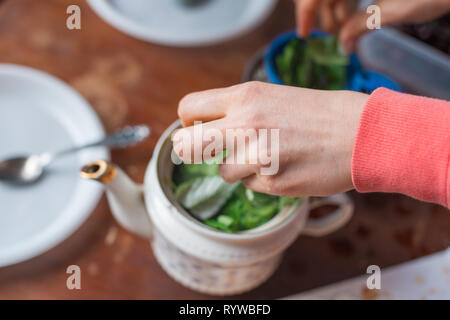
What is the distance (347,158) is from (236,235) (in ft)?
0.34

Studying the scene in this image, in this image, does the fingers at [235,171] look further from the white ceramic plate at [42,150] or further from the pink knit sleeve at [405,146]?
the white ceramic plate at [42,150]

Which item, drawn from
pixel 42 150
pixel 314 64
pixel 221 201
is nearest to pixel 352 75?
pixel 314 64

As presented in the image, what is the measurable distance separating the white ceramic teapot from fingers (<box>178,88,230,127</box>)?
49mm

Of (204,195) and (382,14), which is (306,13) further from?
(204,195)

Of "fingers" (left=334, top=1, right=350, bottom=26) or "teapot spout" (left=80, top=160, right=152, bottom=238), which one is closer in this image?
"teapot spout" (left=80, top=160, right=152, bottom=238)

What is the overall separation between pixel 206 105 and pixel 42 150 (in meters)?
0.27

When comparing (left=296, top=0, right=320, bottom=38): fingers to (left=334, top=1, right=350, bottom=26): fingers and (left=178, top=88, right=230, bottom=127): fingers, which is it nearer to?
(left=334, top=1, right=350, bottom=26): fingers

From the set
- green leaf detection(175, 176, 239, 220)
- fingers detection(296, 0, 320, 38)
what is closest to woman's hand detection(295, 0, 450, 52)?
fingers detection(296, 0, 320, 38)

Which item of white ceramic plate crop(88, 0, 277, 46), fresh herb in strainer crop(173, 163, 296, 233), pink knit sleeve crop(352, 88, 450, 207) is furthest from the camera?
white ceramic plate crop(88, 0, 277, 46)

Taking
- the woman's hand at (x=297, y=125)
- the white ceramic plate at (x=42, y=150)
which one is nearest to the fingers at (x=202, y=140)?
the woman's hand at (x=297, y=125)

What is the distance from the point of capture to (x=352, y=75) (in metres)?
0.57

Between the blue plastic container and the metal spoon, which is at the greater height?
the blue plastic container

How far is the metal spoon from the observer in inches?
20.6
